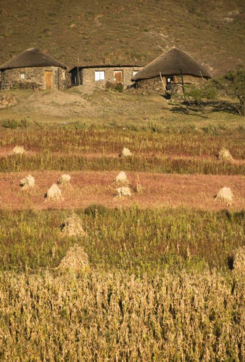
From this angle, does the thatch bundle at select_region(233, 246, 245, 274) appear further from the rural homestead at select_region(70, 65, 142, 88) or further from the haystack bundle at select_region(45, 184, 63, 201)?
the rural homestead at select_region(70, 65, 142, 88)

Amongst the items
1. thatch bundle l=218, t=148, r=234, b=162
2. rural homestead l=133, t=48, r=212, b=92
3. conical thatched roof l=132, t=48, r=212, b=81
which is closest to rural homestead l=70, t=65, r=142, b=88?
rural homestead l=133, t=48, r=212, b=92

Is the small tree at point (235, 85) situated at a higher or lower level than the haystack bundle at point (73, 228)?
higher

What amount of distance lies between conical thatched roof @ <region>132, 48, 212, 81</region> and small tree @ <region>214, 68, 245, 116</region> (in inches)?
341

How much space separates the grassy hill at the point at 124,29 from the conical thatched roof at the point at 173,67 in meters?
13.0

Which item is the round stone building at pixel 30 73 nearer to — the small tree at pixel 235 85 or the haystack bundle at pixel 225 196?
the small tree at pixel 235 85

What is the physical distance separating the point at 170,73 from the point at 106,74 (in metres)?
8.58

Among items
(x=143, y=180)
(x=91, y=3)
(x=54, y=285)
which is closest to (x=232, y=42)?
(x=91, y=3)

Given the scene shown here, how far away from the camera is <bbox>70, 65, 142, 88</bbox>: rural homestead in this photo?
174 ft

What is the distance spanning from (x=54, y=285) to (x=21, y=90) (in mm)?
43728

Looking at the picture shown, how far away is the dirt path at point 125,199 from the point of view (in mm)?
14297

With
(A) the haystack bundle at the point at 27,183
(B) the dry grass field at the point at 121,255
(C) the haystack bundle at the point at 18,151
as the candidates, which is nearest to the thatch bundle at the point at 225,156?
(B) the dry grass field at the point at 121,255

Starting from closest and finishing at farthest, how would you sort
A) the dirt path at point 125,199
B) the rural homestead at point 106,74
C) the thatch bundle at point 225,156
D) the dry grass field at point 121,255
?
the dry grass field at point 121,255
the dirt path at point 125,199
the thatch bundle at point 225,156
the rural homestead at point 106,74

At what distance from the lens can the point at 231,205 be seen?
14211 millimetres

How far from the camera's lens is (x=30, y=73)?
1964 inches
